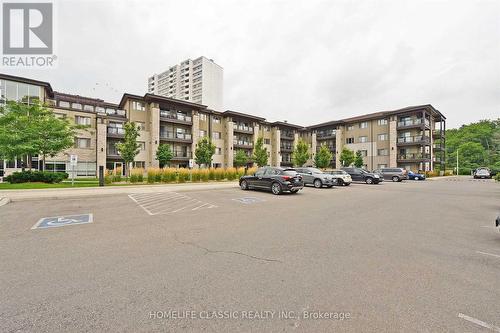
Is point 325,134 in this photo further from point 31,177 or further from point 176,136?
point 31,177

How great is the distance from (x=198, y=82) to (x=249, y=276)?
9316 centimetres

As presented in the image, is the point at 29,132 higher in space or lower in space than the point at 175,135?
lower

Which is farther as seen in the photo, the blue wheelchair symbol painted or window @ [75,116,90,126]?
window @ [75,116,90,126]

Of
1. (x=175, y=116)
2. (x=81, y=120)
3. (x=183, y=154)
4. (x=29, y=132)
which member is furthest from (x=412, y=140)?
(x=81, y=120)

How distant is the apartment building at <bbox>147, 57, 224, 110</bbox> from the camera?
87000 mm

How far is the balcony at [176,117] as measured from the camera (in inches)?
1496

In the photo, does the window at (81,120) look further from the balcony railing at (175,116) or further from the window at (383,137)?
the window at (383,137)

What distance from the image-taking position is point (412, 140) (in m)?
44.6

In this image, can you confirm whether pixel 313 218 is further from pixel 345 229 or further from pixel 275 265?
pixel 275 265

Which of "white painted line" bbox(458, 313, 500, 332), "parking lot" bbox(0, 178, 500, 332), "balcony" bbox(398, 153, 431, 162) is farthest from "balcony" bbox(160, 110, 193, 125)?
"balcony" bbox(398, 153, 431, 162)

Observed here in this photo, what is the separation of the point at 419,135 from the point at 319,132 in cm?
2241

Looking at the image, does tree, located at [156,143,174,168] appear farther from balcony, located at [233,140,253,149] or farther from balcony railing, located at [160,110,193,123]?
balcony, located at [233,140,253,149]

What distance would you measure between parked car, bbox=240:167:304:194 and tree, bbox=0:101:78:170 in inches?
763

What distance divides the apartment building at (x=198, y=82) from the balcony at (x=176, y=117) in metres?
48.2
